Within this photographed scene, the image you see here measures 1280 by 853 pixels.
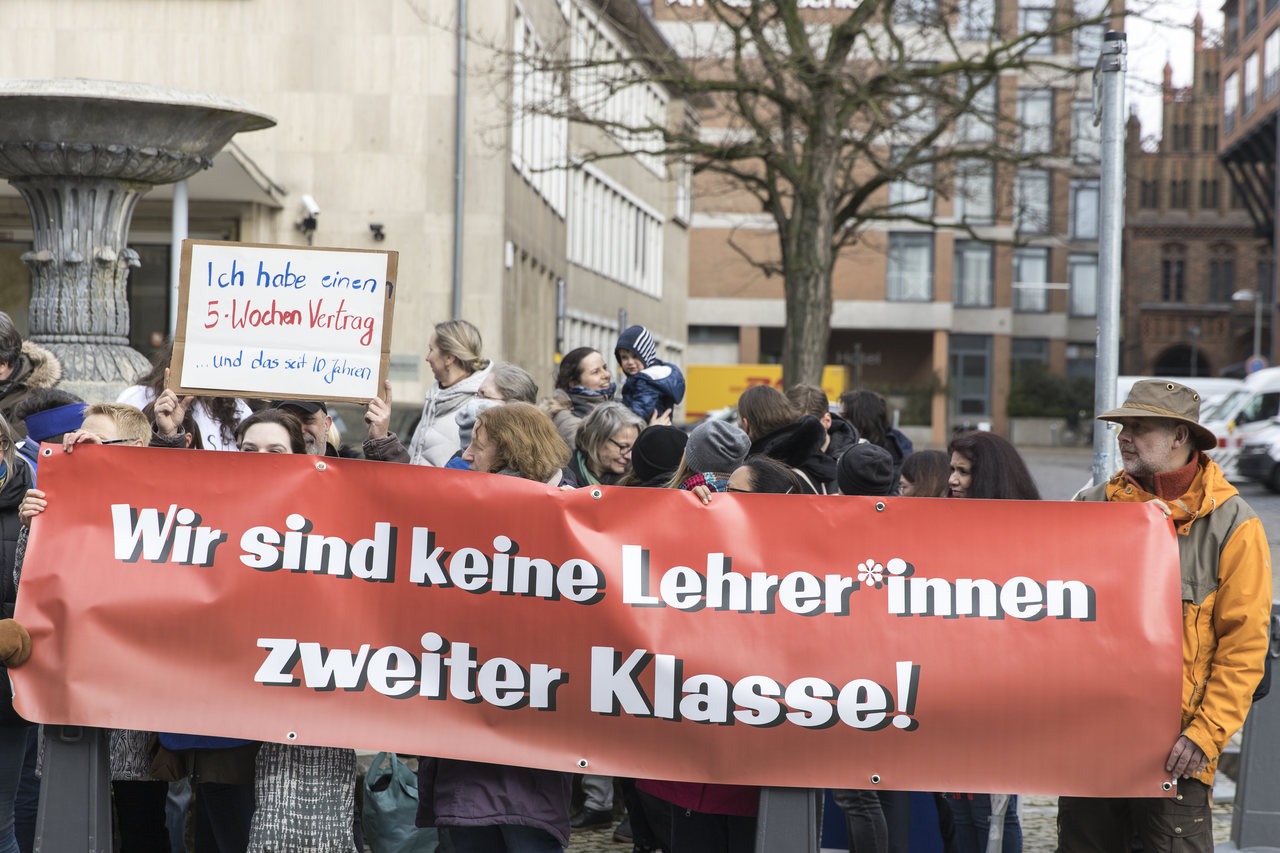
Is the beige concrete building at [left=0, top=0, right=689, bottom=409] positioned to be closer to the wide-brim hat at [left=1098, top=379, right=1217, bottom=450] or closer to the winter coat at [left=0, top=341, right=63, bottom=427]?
the winter coat at [left=0, top=341, right=63, bottom=427]

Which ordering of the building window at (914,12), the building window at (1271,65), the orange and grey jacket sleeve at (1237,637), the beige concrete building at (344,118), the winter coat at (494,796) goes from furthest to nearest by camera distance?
the building window at (1271,65) < the beige concrete building at (344,118) < the building window at (914,12) < the winter coat at (494,796) < the orange and grey jacket sleeve at (1237,637)

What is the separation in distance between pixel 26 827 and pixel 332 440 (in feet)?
5.88

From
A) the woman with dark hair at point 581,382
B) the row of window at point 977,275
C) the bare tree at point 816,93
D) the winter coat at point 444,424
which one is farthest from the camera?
the row of window at point 977,275

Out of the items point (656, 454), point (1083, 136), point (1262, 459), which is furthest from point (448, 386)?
point (1262, 459)

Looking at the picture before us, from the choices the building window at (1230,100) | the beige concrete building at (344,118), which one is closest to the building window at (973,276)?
the building window at (1230,100)

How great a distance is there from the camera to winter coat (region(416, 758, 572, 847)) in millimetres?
4844

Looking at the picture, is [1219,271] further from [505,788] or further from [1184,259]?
[505,788]

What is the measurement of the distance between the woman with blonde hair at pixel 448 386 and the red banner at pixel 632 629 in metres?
2.45

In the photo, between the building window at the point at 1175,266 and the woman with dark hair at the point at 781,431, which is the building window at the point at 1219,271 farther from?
the woman with dark hair at the point at 781,431

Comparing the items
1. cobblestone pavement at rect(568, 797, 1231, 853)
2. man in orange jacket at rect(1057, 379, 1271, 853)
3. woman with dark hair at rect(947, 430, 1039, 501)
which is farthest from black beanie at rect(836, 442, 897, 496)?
cobblestone pavement at rect(568, 797, 1231, 853)

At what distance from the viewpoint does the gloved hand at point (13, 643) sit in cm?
495

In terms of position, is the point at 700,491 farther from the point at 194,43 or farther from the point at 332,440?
the point at 194,43

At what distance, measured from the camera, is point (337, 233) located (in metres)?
25.5

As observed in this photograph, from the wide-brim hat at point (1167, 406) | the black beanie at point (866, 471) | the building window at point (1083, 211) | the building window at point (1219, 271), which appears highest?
the building window at point (1083, 211)
